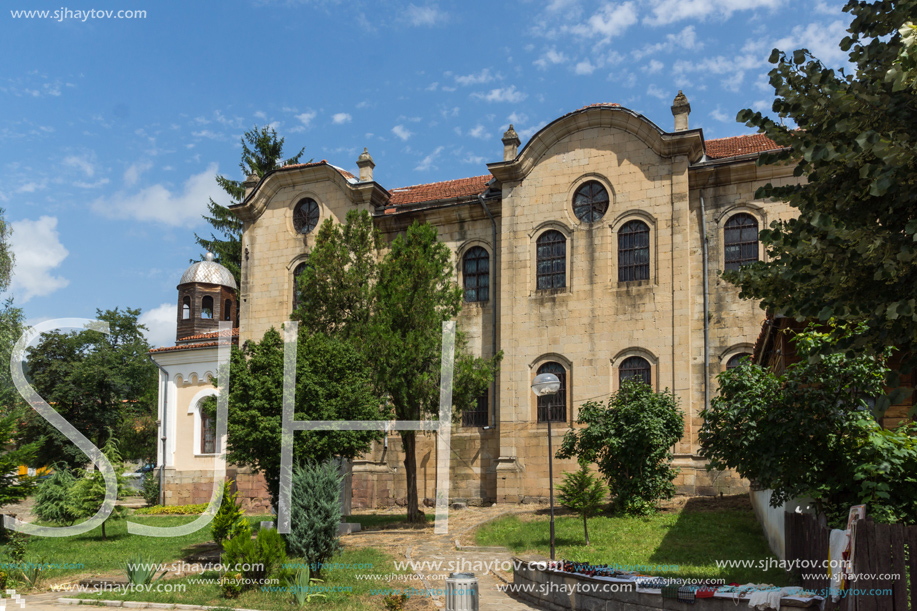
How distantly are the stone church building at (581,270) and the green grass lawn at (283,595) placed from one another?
10679mm

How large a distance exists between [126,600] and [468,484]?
13.5 metres

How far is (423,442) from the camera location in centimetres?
2484

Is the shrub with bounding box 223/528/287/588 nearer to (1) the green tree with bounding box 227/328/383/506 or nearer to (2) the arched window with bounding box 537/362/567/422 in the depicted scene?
(1) the green tree with bounding box 227/328/383/506

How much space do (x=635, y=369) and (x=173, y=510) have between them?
17582 mm

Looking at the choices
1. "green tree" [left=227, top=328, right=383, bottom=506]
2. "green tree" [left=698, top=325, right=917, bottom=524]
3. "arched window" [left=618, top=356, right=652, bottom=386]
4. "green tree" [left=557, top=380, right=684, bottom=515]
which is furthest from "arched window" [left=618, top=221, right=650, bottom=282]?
"green tree" [left=698, top=325, right=917, bottom=524]

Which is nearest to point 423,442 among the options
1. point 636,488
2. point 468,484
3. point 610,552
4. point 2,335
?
point 468,484

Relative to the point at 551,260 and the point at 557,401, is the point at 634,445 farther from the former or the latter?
the point at 551,260

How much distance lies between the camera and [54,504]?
1945 centimetres

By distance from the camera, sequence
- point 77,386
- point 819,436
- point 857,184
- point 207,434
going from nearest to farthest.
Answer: point 857,184 → point 819,436 → point 207,434 → point 77,386

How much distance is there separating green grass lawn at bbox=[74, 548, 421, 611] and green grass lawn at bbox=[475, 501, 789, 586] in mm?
3823

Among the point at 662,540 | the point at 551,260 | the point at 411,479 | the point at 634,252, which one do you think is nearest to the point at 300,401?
the point at 411,479

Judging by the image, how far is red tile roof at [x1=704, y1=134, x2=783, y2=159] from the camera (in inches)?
893

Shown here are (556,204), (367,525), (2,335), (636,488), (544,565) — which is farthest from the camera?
(2,335)

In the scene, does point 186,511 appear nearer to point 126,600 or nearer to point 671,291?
point 126,600
